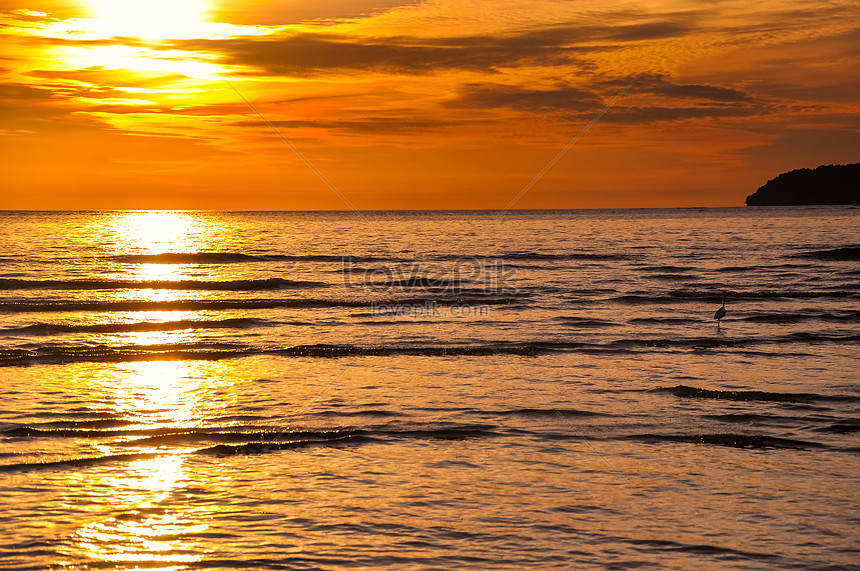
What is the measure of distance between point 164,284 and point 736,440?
28754 millimetres

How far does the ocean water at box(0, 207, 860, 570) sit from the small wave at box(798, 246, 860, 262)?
2203 centimetres

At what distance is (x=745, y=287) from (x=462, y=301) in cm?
1218

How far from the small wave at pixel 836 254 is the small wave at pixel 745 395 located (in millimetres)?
35489

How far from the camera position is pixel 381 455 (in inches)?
371

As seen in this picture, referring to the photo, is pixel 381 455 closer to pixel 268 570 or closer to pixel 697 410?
pixel 268 570

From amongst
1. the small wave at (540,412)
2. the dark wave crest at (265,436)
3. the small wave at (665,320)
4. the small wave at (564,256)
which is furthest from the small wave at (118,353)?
the small wave at (564,256)

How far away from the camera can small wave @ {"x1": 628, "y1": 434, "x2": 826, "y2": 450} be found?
32.5 feet

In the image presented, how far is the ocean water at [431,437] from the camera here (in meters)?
6.86

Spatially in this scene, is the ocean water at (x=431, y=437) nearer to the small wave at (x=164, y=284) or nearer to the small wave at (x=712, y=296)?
the small wave at (x=712, y=296)

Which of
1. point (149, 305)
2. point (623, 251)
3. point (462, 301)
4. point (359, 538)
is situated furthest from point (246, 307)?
point (623, 251)

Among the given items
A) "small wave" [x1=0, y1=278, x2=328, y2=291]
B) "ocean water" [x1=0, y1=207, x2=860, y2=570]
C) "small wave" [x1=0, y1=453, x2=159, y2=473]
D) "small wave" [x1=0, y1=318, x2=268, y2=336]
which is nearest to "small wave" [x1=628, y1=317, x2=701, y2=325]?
"ocean water" [x1=0, y1=207, x2=860, y2=570]

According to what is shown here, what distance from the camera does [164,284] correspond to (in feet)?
112

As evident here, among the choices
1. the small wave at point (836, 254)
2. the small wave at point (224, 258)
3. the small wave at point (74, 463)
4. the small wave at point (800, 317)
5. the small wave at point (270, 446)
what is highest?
the small wave at point (224, 258)

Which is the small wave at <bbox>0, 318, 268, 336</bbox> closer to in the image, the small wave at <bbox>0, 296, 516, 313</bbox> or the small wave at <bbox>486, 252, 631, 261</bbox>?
the small wave at <bbox>0, 296, 516, 313</bbox>
